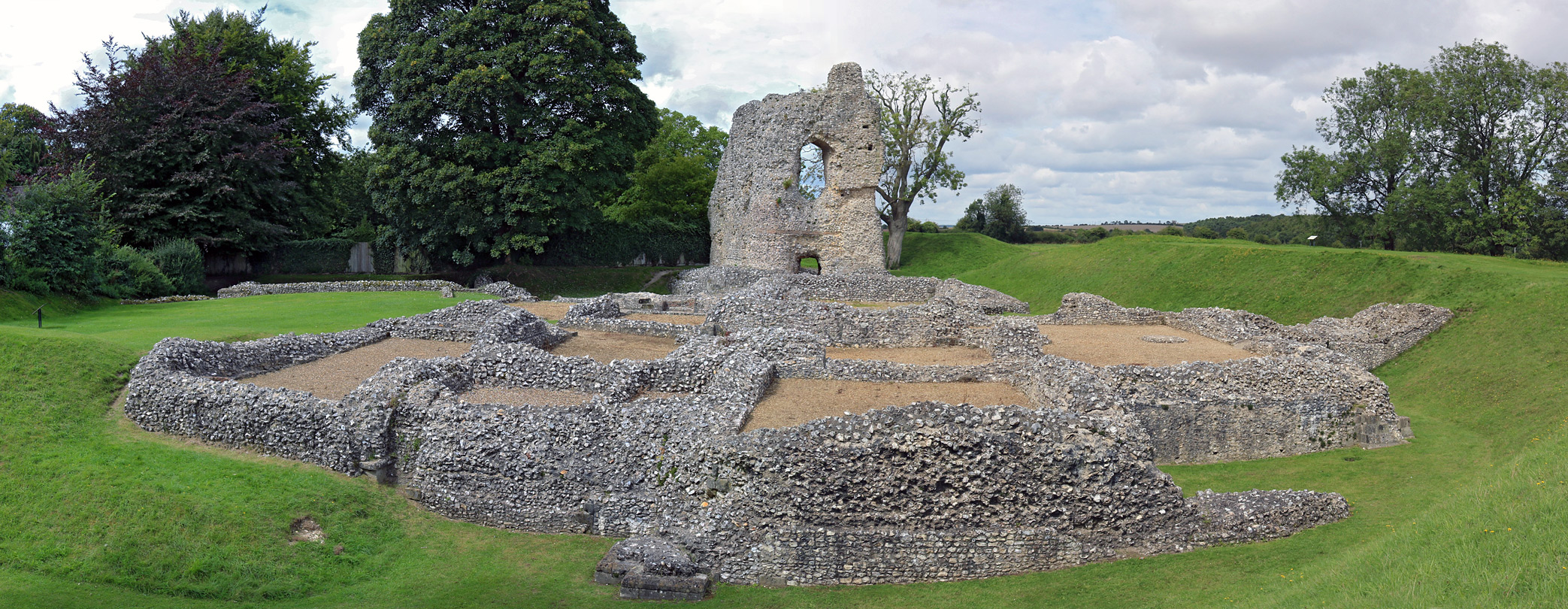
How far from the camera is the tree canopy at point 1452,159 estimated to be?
31.9 metres

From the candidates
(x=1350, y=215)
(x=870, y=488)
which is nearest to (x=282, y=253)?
(x=870, y=488)

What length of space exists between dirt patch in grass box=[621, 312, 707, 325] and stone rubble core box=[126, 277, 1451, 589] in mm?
6371

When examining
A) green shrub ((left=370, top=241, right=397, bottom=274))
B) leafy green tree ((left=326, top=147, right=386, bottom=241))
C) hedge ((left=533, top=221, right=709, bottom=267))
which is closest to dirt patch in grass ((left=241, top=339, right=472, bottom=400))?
hedge ((left=533, top=221, right=709, bottom=267))

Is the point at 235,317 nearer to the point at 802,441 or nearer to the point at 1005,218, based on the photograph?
the point at 802,441

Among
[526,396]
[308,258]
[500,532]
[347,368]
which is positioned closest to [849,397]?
[526,396]

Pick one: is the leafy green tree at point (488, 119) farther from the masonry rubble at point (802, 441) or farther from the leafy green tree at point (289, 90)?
the masonry rubble at point (802, 441)

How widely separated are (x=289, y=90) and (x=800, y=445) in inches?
1478

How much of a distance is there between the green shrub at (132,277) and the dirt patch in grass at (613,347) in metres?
14.5

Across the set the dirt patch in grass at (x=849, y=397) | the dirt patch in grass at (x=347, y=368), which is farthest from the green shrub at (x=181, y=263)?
the dirt patch in grass at (x=849, y=397)

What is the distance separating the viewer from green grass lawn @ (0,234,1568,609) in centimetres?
846

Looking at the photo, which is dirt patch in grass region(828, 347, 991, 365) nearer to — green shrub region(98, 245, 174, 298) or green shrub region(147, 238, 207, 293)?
green shrub region(98, 245, 174, 298)

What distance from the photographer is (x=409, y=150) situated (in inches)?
1303

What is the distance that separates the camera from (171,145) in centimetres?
3077

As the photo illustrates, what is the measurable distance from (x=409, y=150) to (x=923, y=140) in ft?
87.2
